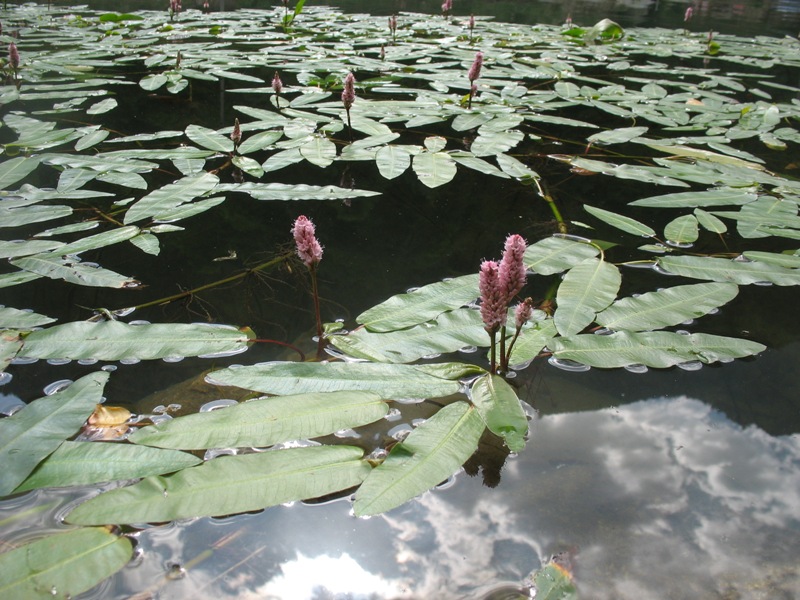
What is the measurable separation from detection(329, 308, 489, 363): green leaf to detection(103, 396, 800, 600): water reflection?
245mm

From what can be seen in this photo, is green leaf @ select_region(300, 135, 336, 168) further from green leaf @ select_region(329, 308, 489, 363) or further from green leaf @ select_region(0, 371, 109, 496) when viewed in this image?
green leaf @ select_region(0, 371, 109, 496)

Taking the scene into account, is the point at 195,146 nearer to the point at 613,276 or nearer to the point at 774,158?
the point at 613,276

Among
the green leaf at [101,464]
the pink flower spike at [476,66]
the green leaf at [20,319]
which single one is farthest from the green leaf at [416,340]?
the pink flower spike at [476,66]

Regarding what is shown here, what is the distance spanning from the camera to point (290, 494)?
2.51ft

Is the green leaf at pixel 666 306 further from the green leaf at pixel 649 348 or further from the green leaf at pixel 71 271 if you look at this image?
the green leaf at pixel 71 271

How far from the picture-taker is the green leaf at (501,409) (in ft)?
2.81

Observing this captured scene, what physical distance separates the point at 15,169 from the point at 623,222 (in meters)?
1.94

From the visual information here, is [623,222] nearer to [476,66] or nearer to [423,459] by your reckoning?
[423,459]

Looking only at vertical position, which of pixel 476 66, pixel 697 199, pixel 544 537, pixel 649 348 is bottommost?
pixel 544 537

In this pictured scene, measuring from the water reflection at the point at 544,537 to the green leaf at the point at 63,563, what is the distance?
4 cm

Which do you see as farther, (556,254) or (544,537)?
(556,254)

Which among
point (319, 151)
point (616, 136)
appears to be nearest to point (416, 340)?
point (319, 151)

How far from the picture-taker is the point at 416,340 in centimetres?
107

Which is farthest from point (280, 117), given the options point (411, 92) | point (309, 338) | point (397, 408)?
point (397, 408)
